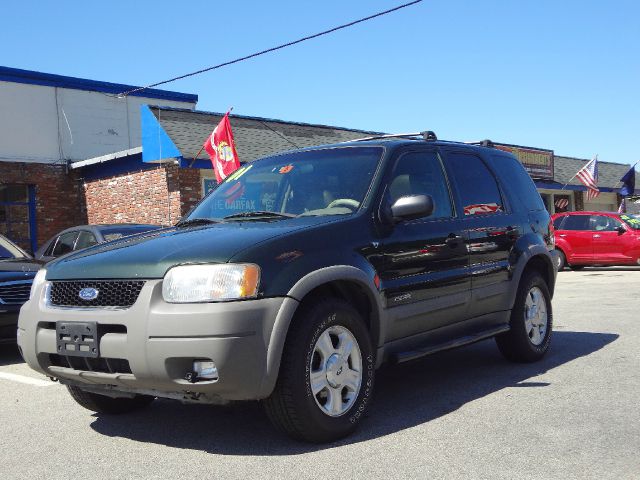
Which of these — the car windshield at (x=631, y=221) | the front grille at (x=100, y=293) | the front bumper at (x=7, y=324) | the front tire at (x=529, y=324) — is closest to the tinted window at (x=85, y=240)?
the front bumper at (x=7, y=324)

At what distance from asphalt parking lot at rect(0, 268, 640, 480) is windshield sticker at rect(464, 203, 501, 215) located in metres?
1.36

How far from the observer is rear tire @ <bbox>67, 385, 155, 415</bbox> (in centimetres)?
484

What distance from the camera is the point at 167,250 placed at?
399 centimetres

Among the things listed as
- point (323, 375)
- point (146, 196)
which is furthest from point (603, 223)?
point (323, 375)

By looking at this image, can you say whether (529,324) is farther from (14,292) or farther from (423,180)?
(14,292)

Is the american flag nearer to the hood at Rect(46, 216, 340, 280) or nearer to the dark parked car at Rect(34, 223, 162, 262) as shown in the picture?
the dark parked car at Rect(34, 223, 162, 262)

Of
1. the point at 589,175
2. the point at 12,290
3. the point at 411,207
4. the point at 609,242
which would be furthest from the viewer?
the point at 589,175

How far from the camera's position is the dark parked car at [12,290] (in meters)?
7.34

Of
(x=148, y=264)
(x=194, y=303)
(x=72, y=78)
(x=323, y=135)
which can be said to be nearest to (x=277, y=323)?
(x=194, y=303)

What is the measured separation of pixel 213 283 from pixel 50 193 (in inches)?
752

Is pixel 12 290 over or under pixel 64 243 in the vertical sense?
under

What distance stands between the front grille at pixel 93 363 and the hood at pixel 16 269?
151 inches

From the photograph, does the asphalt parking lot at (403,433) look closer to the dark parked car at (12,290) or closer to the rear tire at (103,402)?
the rear tire at (103,402)

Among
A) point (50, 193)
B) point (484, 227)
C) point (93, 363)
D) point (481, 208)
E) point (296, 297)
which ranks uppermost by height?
point (50, 193)
